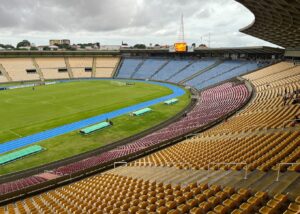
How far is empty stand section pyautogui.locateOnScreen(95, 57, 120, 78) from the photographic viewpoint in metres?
79.8

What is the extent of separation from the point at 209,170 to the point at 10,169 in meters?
17.0

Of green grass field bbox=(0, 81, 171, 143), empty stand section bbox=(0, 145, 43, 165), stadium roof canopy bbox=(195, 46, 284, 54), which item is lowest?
empty stand section bbox=(0, 145, 43, 165)

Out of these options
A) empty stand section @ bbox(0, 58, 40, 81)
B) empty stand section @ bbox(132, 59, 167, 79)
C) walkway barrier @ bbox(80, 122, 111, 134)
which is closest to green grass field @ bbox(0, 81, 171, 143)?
walkway barrier @ bbox(80, 122, 111, 134)

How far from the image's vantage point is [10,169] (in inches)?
856

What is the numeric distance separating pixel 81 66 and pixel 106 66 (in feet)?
24.8

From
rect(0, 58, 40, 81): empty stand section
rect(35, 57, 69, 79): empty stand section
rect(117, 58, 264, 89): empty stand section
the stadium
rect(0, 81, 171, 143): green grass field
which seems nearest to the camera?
the stadium

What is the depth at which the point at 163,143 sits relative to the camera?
23.0 metres

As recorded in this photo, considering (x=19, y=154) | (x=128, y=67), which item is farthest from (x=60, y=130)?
(x=128, y=67)

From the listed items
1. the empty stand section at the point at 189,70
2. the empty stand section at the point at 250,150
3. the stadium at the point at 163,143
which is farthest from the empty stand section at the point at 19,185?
the empty stand section at the point at 189,70

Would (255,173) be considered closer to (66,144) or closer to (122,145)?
(122,145)

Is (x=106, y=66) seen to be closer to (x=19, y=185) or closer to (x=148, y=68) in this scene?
(x=148, y=68)

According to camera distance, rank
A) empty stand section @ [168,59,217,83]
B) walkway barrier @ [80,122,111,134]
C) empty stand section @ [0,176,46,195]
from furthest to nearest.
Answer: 1. empty stand section @ [168,59,217,83]
2. walkway barrier @ [80,122,111,134]
3. empty stand section @ [0,176,46,195]

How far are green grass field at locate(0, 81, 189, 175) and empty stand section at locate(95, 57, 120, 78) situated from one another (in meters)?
16.7

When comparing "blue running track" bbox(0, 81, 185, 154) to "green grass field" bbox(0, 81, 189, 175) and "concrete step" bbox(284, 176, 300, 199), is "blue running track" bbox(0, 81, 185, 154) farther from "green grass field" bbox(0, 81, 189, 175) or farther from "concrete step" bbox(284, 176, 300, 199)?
"concrete step" bbox(284, 176, 300, 199)
